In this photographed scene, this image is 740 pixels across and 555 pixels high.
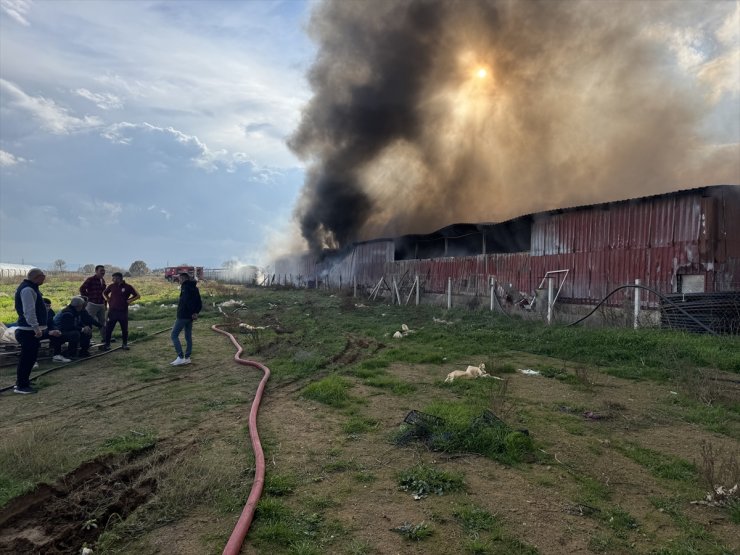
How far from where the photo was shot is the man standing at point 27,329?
6.84 meters

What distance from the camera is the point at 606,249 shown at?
13.9 meters

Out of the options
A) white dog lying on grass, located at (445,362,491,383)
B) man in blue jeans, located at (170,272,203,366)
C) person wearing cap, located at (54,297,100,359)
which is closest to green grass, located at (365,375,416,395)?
white dog lying on grass, located at (445,362,491,383)

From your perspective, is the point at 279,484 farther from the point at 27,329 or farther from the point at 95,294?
the point at 95,294

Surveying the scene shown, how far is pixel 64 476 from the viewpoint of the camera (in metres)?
3.89

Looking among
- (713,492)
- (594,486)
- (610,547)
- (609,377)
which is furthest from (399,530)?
(609,377)

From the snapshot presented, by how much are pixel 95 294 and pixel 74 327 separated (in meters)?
1.28

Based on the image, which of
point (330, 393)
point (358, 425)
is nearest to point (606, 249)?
point (330, 393)

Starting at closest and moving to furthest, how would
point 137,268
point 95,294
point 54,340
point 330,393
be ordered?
point 330,393 < point 54,340 < point 95,294 < point 137,268

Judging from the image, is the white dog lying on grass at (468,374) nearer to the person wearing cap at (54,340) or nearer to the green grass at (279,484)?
the green grass at (279,484)

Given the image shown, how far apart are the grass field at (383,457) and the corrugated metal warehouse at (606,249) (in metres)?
3.63

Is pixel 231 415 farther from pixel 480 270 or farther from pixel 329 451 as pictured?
pixel 480 270

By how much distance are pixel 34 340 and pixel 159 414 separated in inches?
114

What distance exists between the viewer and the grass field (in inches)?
122

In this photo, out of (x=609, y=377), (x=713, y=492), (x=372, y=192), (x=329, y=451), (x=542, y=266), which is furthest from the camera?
(x=372, y=192)
